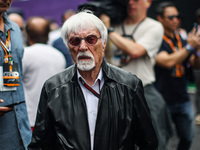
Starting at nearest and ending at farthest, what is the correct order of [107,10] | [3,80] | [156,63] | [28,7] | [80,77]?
1. [80,77]
2. [3,80]
3. [107,10]
4. [156,63]
5. [28,7]

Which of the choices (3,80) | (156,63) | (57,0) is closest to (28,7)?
(57,0)

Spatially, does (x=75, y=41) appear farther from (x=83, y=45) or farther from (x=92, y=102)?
(x=92, y=102)

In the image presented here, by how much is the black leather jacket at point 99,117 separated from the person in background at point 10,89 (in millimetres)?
454

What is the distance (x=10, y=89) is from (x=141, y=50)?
5.13 ft

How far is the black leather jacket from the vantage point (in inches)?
80.8

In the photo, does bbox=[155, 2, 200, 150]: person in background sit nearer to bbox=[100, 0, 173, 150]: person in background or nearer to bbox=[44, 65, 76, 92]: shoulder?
bbox=[100, 0, 173, 150]: person in background

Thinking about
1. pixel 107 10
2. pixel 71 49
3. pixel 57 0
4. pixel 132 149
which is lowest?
pixel 132 149

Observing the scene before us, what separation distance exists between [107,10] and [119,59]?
23.1 inches

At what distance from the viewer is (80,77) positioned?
7.27ft

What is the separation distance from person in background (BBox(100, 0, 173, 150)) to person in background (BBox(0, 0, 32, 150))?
123 centimetres

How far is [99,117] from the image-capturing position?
2.06 meters

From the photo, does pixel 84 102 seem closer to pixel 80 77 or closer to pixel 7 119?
pixel 80 77

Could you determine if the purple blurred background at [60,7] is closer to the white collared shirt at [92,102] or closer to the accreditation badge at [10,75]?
the accreditation badge at [10,75]

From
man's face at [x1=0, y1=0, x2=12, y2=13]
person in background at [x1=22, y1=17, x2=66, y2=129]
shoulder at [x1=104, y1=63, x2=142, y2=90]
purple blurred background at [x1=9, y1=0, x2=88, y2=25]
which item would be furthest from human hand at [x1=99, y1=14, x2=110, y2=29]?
purple blurred background at [x1=9, y1=0, x2=88, y2=25]
